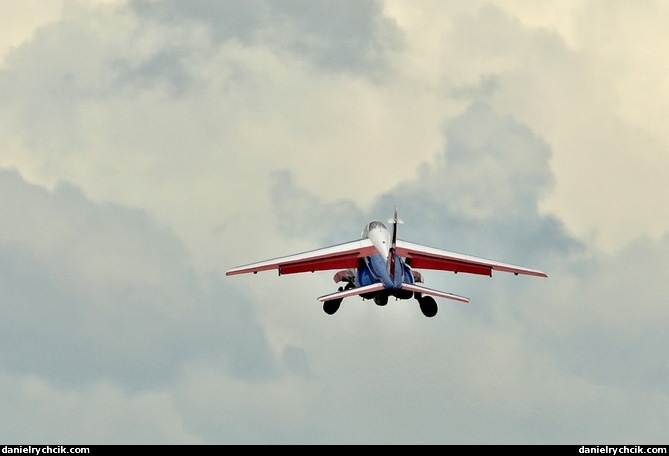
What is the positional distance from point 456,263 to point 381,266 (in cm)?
997

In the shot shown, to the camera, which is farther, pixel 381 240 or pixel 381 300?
pixel 381 240

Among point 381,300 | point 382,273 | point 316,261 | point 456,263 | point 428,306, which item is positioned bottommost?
point 381,300

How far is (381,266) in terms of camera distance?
112 metres

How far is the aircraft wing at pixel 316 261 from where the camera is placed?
11581 centimetres

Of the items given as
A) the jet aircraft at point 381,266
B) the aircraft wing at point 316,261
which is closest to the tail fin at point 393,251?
the jet aircraft at point 381,266

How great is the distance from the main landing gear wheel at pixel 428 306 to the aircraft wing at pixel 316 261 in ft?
15.9

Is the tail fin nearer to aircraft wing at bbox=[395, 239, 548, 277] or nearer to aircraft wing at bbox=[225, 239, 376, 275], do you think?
aircraft wing at bbox=[225, 239, 376, 275]

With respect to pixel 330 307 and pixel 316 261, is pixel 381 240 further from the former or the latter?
pixel 330 307

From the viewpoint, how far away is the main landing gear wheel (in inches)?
4508

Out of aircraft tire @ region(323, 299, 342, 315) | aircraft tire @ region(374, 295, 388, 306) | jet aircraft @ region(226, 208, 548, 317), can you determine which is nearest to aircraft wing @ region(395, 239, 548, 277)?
jet aircraft @ region(226, 208, 548, 317)

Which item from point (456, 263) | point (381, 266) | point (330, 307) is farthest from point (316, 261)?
point (456, 263)
